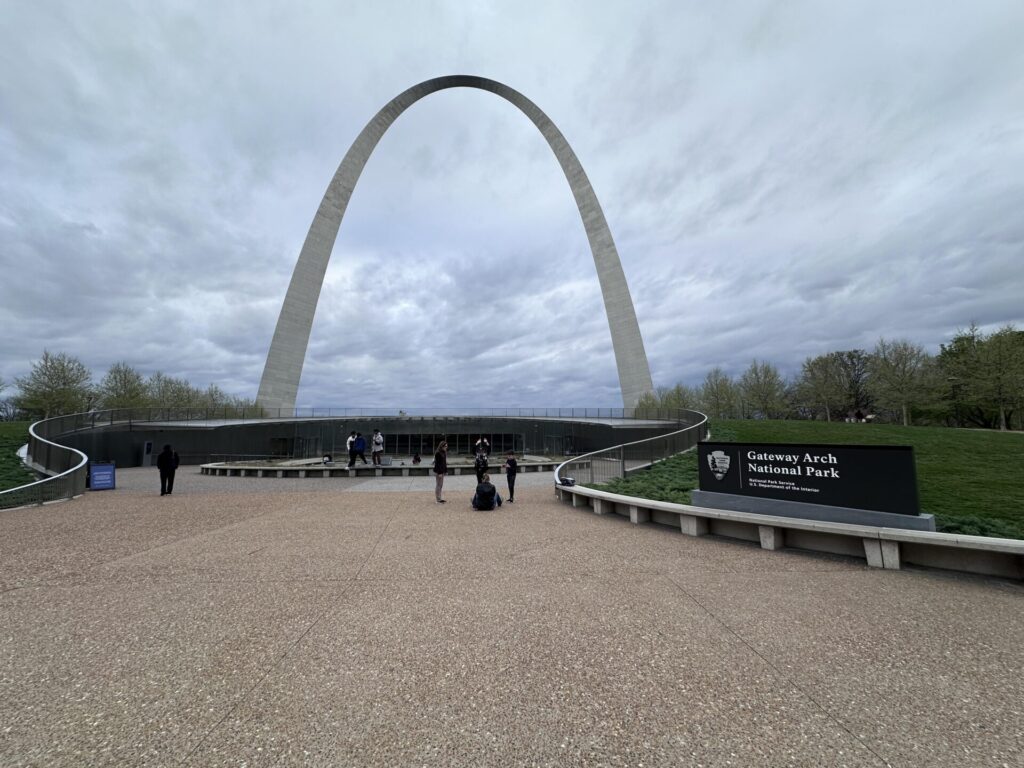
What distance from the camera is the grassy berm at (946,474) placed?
800 cm

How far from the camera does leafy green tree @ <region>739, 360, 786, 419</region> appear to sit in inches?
2082

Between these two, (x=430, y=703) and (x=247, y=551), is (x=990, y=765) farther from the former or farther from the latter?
(x=247, y=551)

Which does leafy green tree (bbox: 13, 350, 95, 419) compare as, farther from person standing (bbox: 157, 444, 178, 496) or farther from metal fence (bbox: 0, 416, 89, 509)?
person standing (bbox: 157, 444, 178, 496)

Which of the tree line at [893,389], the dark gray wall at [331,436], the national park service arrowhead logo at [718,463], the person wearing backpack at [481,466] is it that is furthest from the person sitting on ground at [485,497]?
the tree line at [893,389]

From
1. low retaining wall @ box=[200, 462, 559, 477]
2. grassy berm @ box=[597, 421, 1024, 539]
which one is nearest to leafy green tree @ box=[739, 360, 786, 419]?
grassy berm @ box=[597, 421, 1024, 539]

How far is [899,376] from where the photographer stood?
41812mm

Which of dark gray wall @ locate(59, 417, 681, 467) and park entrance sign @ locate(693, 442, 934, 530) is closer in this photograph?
park entrance sign @ locate(693, 442, 934, 530)

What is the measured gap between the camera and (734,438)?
21.5 meters

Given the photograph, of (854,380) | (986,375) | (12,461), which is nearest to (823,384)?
(854,380)

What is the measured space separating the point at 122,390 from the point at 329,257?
21748 mm

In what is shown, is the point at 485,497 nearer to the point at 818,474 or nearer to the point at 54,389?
the point at 818,474

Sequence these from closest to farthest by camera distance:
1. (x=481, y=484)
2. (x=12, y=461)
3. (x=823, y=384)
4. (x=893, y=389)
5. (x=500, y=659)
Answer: (x=500, y=659) → (x=481, y=484) → (x=12, y=461) → (x=893, y=389) → (x=823, y=384)

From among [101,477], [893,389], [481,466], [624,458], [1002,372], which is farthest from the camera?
[893,389]

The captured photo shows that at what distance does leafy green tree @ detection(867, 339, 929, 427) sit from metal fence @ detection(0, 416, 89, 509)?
53.9 metres
